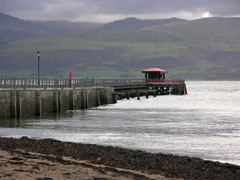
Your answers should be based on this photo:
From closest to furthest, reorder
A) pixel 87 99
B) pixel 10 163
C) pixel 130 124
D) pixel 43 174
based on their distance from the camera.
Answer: pixel 43 174, pixel 10 163, pixel 130 124, pixel 87 99

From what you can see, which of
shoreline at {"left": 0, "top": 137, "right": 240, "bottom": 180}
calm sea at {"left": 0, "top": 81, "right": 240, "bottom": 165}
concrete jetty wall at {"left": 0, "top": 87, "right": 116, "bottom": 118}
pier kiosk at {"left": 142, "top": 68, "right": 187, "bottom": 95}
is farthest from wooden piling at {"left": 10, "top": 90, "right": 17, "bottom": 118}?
pier kiosk at {"left": 142, "top": 68, "right": 187, "bottom": 95}

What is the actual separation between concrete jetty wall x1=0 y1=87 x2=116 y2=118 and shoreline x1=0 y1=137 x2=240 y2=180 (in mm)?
22181

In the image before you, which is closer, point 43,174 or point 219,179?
point 43,174

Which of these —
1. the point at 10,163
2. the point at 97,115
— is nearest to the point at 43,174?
the point at 10,163

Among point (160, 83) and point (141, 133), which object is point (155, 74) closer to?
point (160, 83)

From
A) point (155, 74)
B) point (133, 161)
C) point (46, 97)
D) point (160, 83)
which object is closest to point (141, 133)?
point (46, 97)

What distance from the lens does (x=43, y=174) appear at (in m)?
20.4

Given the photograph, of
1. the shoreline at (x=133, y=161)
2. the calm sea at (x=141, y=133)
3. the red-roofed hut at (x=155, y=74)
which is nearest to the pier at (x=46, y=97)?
the calm sea at (x=141, y=133)

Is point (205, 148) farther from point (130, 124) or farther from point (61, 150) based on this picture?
point (130, 124)

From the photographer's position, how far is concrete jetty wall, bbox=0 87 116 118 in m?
52.0

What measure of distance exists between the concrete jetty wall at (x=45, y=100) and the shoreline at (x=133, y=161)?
22.2 metres

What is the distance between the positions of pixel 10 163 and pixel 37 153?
13.3 ft

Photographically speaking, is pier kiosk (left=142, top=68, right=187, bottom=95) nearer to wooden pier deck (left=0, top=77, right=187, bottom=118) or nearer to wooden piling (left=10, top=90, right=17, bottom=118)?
wooden pier deck (left=0, top=77, right=187, bottom=118)

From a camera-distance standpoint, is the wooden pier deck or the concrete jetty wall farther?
the wooden pier deck
